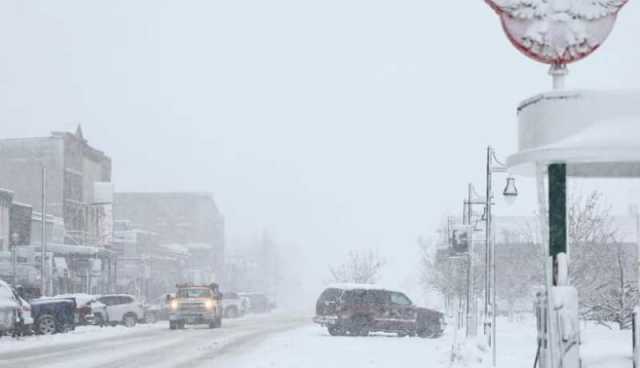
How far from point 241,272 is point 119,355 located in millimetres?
91165

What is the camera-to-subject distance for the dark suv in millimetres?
33281

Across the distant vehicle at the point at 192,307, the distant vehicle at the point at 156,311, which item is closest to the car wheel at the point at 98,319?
the distant vehicle at the point at 192,307

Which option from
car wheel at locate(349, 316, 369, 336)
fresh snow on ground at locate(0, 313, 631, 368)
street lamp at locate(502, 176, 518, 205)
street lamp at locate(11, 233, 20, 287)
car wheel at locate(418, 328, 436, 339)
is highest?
street lamp at locate(502, 176, 518, 205)

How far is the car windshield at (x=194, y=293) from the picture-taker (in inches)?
1486

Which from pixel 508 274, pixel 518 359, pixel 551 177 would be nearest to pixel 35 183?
pixel 508 274

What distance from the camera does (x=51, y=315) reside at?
32.9 m

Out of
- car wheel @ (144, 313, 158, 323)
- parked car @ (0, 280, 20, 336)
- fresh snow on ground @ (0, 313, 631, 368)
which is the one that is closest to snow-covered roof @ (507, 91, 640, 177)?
fresh snow on ground @ (0, 313, 631, 368)

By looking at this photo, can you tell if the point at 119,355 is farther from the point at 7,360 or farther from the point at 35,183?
the point at 35,183

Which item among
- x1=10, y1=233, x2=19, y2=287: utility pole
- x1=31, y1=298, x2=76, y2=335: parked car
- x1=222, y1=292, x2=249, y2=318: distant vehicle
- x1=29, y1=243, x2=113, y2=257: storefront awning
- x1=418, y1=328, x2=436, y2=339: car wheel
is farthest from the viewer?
x1=29, y1=243, x2=113, y2=257: storefront awning

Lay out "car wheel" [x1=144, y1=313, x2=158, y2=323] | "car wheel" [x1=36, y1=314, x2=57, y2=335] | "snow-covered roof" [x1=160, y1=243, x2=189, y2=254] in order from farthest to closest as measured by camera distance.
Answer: "snow-covered roof" [x1=160, y1=243, x2=189, y2=254]
"car wheel" [x1=144, y1=313, x2=158, y2=323]
"car wheel" [x1=36, y1=314, x2=57, y2=335]

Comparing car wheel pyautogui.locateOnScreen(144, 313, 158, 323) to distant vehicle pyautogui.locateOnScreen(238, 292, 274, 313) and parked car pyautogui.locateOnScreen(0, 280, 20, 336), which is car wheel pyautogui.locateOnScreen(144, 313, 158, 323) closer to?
parked car pyautogui.locateOnScreen(0, 280, 20, 336)

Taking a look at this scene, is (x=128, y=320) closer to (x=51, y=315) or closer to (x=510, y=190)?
(x=51, y=315)

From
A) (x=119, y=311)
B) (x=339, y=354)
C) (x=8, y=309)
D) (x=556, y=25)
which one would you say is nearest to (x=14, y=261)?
(x=119, y=311)

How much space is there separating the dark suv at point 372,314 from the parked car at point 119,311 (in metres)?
12.0
